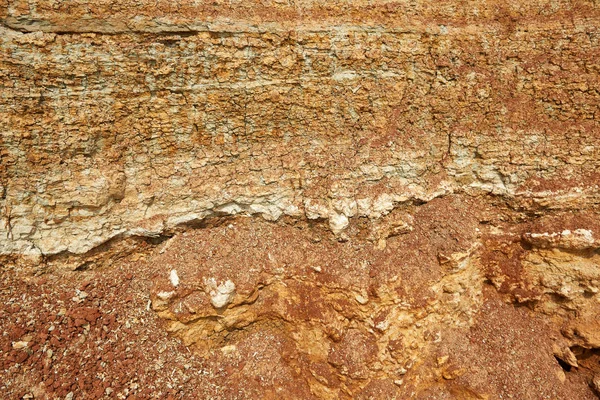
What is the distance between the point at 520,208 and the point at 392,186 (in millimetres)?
2578

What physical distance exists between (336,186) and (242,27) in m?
3.09

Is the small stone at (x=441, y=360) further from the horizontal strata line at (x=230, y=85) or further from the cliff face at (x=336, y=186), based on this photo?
the horizontal strata line at (x=230, y=85)

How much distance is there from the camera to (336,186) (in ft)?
22.0

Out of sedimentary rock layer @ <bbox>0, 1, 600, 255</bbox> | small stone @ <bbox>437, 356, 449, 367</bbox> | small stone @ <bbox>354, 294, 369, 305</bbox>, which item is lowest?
small stone @ <bbox>437, 356, 449, 367</bbox>

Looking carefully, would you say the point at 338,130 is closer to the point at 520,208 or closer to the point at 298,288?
the point at 298,288

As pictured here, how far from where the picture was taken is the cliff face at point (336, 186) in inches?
227

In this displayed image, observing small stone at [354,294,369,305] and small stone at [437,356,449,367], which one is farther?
small stone at [437,356,449,367]

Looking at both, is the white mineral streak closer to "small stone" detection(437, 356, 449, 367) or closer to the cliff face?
the cliff face

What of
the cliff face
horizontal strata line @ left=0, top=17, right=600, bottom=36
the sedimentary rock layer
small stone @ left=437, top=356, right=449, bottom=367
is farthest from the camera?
small stone @ left=437, top=356, right=449, bottom=367

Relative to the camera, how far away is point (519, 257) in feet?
23.6

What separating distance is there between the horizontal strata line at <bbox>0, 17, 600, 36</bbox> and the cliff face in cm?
3

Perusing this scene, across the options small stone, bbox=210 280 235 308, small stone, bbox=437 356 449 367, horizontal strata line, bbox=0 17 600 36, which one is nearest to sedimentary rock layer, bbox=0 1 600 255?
horizontal strata line, bbox=0 17 600 36

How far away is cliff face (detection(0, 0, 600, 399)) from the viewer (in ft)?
19.0

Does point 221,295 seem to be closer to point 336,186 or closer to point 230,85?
point 336,186
